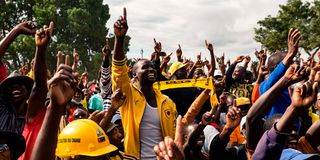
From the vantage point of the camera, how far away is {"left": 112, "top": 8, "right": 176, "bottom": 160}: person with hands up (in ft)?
12.8

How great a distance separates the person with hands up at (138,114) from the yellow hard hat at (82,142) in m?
0.86

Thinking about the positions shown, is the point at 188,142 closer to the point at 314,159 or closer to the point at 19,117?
the point at 19,117

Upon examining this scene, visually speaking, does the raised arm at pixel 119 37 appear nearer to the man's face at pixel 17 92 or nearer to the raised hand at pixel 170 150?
the man's face at pixel 17 92

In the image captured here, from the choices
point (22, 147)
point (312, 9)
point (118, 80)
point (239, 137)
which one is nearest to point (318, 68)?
point (239, 137)

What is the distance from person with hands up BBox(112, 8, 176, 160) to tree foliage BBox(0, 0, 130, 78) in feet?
73.1

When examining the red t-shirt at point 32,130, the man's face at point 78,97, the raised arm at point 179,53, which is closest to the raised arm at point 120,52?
the red t-shirt at point 32,130

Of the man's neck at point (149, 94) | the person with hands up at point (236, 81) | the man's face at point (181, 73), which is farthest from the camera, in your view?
the person with hands up at point (236, 81)

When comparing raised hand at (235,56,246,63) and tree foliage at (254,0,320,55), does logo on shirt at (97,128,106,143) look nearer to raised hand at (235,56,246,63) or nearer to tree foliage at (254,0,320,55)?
raised hand at (235,56,246,63)

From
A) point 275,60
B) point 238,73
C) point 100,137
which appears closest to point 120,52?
point 100,137

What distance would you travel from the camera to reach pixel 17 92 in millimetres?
3668

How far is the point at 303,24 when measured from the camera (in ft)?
103

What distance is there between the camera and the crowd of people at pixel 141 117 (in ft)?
7.16

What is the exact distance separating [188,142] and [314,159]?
176 cm

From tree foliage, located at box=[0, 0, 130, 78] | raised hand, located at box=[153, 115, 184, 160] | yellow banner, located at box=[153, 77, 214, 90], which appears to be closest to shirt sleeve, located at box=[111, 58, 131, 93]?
raised hand, located at box=[153, 115, 184, 160]
